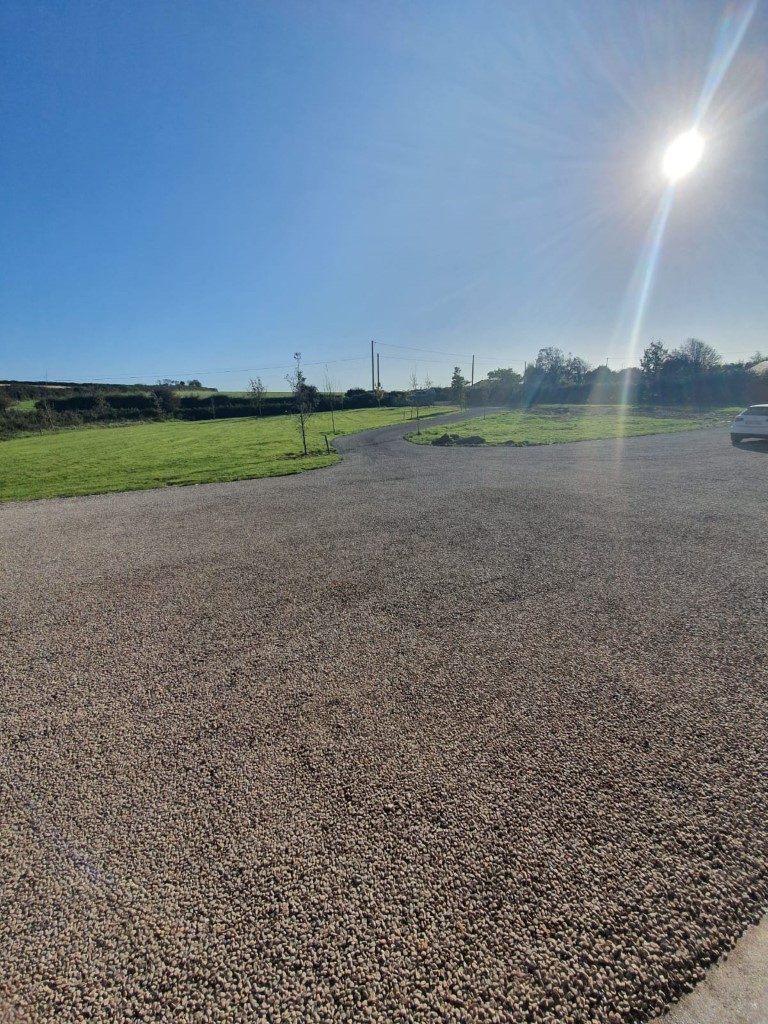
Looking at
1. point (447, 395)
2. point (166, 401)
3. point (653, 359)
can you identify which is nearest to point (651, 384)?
point (653, 359)

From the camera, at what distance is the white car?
15000mm

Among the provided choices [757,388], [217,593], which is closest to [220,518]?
[217,593]

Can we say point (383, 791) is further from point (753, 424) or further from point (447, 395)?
point (447, 395)

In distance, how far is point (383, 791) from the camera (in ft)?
7.58

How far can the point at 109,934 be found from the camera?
1736mm

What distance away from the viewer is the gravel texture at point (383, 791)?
5.22 ft

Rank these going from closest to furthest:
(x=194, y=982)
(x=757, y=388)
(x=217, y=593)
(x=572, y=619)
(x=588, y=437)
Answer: (x=194, y=982)
(x=572, y=619)
(x=217, y=593)
(x=588, y=437)
(x=757, y=388)

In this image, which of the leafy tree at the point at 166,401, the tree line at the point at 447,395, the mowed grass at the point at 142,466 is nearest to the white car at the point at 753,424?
the mowed grass at the point at 142,466

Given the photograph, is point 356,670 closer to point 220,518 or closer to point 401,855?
point 401,855

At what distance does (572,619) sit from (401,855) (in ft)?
9.06

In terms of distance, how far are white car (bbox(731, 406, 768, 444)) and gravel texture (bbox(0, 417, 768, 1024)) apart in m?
13.9

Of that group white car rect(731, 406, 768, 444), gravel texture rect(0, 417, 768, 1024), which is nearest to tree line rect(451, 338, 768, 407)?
white car rect(731, 406, 768, 444)

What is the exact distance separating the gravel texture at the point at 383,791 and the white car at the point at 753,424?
13.9 meters

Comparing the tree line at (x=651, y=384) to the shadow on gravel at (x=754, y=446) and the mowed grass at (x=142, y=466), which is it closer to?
the shadow on gravel at (x=754, y=446)
